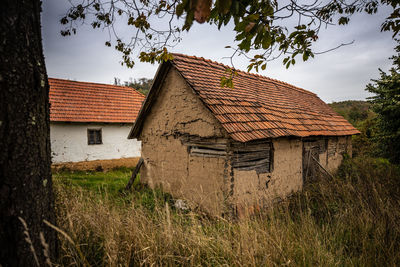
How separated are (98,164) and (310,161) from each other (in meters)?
10.8

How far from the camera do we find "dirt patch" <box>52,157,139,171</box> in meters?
11.2

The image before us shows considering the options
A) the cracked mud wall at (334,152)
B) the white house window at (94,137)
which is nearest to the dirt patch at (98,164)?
the white house window at (94,137)

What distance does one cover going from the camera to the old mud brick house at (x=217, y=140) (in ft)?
16.0

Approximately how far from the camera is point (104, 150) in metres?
12.6

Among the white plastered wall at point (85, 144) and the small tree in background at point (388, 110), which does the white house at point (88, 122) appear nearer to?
the white plastered wall at point (85, 144)

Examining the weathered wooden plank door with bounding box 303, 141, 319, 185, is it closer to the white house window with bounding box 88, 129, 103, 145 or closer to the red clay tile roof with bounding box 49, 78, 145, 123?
the red clay tile roof with bounding box 49, 78, 145, 123

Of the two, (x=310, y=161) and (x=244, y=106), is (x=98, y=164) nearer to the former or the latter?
(x=244, y=106)

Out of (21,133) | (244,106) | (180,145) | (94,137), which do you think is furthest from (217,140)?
(94,137)

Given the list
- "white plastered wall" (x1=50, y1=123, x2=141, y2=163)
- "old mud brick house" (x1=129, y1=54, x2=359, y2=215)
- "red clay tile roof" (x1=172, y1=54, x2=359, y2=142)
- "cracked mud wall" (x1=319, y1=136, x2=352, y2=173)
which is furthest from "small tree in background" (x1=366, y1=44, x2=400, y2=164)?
"white plastered wall" (x1=50, y1=123, x2=141, y2=163)

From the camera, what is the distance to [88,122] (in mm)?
12086

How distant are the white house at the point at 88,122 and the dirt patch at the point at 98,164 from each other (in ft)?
1.00

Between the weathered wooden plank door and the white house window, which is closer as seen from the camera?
the weathered wooden plank door

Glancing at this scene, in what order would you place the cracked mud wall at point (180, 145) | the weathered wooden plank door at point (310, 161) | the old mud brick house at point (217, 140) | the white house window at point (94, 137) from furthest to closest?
the white house window at point (94, 137) → the weathered wooden plank door at point (310, 161) → the cracked mud wall at point (180, 145) → the old mud brick house at point (217, 140)

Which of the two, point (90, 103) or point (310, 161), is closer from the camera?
point (310, 161)
